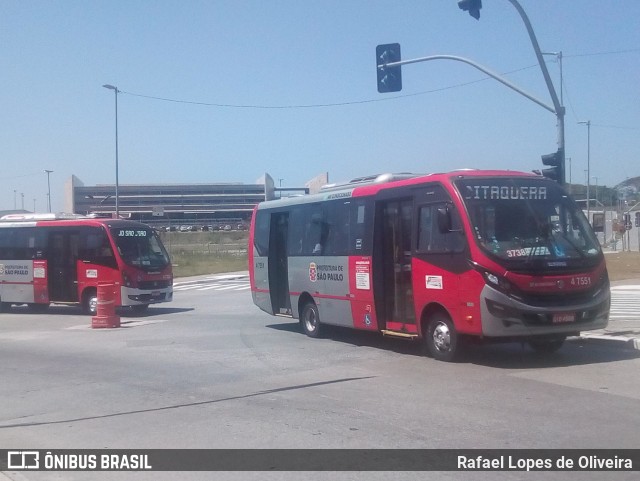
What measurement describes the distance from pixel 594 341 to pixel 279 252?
798 centimetres

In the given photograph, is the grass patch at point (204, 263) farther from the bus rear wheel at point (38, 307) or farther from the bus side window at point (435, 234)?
the bus side window at point (435, 234)

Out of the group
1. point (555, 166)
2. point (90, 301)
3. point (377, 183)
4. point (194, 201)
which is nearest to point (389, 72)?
point (377, 183)

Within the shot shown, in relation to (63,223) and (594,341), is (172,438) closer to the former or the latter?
(594,341)

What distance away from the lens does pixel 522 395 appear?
10.4 metres

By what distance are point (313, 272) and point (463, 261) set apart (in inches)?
216

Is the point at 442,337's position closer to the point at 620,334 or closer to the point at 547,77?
the point at 620,334

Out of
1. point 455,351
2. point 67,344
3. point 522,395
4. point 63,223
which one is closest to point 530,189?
point 455,351

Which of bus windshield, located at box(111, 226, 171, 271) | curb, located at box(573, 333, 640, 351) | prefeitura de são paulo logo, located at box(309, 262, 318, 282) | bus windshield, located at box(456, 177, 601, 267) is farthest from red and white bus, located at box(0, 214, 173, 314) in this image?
curb, located at box(573, 333, 640, 351)

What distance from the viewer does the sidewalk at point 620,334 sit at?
14023 millimetres

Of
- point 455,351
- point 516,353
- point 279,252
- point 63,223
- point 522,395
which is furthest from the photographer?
point 63,223

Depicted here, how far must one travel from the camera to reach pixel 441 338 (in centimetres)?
1357

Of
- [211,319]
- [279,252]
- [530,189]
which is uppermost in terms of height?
[530,189]

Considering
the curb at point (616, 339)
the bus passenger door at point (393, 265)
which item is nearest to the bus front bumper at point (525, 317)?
the curb at point (616, 339)

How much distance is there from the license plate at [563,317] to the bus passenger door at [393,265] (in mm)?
2848
